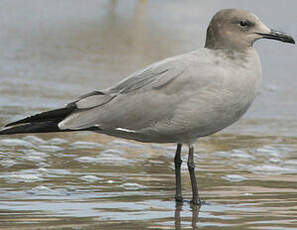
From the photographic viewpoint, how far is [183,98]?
5.23 metres

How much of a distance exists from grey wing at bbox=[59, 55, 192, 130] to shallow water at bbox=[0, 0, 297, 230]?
1.62ft

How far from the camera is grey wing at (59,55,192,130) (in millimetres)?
5277

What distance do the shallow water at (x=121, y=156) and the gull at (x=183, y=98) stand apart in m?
0.42

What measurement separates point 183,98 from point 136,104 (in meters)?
0.33

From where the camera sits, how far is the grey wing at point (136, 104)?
5277 mm

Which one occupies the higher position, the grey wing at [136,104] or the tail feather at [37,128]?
the grey wing at [136,104]

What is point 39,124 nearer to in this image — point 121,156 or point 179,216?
point 179,216

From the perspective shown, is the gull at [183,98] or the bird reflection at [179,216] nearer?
the bird reflection at [179,216]

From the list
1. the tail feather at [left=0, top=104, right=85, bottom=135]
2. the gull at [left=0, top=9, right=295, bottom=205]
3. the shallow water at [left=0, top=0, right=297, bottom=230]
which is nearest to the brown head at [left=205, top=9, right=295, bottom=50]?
the gull at [left=0, top=9, right=295, bottom=205]

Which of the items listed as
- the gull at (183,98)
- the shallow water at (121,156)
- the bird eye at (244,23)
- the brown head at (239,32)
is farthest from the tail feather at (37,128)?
the bird eye at (244,23)

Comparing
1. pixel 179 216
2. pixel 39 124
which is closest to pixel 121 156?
pixel 39 124

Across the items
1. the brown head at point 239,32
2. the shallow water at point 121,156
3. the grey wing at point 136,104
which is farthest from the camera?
the brown head at point 239,32

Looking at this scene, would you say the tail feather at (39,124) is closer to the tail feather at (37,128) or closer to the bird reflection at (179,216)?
the tail feather at (37,128)

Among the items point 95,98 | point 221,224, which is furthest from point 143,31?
point 221,224
